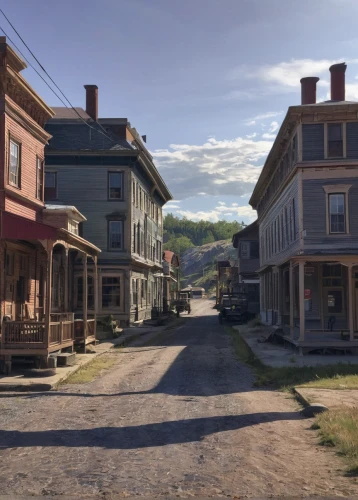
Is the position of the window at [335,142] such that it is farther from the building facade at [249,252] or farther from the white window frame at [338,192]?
the building facade at [249,252]

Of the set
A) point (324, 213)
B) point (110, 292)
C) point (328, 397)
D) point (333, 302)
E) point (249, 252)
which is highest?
point (249, 252)

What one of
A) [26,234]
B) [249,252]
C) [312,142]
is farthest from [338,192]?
[249,252]

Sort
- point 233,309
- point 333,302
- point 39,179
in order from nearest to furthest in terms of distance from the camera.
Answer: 1. point 39,179
2. point 333,302
3. point 233,309

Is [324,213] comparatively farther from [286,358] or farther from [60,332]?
[60,332]

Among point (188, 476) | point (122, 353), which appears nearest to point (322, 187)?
point (122, 353)

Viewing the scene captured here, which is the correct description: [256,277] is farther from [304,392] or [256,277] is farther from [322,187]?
[304,392]

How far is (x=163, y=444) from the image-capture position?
27.7 ft

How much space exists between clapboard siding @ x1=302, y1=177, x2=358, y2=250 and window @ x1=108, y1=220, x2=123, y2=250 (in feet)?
55.3

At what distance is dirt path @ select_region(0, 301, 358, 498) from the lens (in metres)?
6.62

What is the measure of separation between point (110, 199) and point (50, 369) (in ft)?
73.6

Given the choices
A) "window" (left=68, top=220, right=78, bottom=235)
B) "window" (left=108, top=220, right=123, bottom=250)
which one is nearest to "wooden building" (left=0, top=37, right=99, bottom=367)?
"window" (left=68, top=220, right=78, bottom=235)

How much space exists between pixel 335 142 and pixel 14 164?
1243cm

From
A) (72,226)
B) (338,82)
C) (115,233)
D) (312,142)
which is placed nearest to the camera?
(312,142)

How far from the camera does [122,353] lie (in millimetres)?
22328
